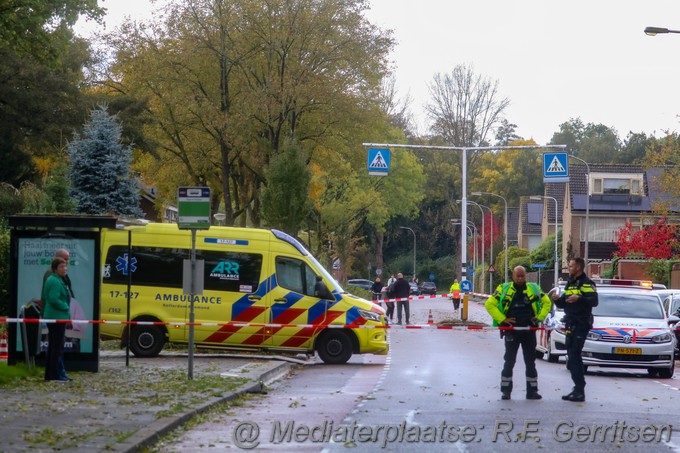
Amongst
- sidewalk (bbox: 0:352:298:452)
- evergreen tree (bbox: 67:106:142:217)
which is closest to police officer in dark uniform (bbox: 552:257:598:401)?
sidewalk (bbox: 0:352:298:452)

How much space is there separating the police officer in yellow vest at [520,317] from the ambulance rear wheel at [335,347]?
6904 mm

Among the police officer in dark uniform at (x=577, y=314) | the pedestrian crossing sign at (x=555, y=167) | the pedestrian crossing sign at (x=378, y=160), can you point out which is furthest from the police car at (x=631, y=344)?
the pedestrian crossing sign at (x=378, y=160)

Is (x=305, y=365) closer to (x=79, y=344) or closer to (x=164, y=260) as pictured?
(x=164, y=260)

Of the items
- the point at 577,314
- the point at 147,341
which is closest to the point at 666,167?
the point at 147,341

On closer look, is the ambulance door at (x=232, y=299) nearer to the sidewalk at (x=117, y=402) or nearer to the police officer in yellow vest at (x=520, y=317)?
the sidewalk at (x=117, y=402)

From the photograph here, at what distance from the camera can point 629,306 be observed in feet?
71.9

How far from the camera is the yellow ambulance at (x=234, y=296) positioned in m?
22.0

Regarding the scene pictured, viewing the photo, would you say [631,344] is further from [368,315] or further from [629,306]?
[368,315]

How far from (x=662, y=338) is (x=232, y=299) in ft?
26.7

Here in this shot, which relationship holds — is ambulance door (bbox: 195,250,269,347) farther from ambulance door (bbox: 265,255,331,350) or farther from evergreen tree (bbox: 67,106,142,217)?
evergreen tree (bbox: 67,106,142,217)

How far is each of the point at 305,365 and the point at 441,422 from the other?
32.2ft

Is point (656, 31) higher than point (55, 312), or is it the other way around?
point (656, 31)

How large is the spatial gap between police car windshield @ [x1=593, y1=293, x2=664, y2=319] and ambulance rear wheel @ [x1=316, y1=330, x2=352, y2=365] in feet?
15.8

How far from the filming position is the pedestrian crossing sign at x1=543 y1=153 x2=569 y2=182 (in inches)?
1489
